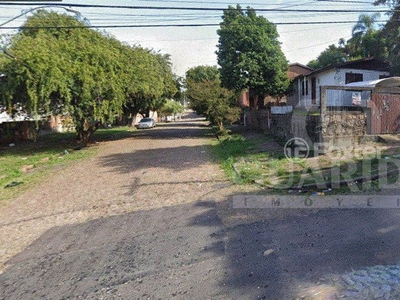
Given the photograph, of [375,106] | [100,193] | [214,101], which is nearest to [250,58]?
[214,101]

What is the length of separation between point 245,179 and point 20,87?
11765mm

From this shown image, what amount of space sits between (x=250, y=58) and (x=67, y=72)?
13291 millimetres

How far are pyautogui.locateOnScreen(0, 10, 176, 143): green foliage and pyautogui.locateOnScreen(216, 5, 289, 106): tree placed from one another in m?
7.94

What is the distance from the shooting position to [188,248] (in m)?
3.88

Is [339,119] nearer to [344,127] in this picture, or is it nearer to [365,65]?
[344,127]

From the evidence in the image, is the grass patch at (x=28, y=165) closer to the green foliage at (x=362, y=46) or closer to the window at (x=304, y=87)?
the window at (x=304, y=87)

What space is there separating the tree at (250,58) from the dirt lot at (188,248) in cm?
1597

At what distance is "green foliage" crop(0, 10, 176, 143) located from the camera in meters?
12.3

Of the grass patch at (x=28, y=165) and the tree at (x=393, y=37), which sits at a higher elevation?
the tree at (x=393, y=37)

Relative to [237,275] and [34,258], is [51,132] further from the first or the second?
[237,275]

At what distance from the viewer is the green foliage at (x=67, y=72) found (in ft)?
40.2

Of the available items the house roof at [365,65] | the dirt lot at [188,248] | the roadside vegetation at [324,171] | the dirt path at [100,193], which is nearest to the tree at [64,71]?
the dirt path at [100,193]

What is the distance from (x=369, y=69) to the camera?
21.3 m

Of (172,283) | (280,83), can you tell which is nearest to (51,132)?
(280,83)
